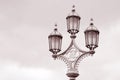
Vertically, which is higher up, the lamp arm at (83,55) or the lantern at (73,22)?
the lantern at (73,22)

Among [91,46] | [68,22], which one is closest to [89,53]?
[91,46]

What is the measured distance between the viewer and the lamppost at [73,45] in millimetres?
21812

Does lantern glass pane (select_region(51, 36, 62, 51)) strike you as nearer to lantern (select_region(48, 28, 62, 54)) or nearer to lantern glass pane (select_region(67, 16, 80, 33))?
lantern (select_region(48, 28, 62, 54))

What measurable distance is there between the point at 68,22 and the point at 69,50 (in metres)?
1.22

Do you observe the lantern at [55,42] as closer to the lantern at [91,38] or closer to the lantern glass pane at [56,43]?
the lantern glass pane at [56,43]

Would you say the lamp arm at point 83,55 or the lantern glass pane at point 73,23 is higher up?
the lantern glass pane at point 73,23

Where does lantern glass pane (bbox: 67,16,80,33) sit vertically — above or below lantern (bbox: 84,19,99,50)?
above

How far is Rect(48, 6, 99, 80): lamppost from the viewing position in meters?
21.8

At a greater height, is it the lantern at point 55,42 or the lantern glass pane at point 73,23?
the lantern glass pane at point 73,23

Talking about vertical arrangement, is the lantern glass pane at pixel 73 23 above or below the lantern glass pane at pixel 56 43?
above

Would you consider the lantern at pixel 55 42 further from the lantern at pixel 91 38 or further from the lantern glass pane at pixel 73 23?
the lantern at pixel 91 38

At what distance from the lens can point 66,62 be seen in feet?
72.2

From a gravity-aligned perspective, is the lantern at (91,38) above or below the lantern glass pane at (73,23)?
below

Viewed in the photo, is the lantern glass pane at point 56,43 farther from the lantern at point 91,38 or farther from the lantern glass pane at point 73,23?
the lantern at point 91,38
